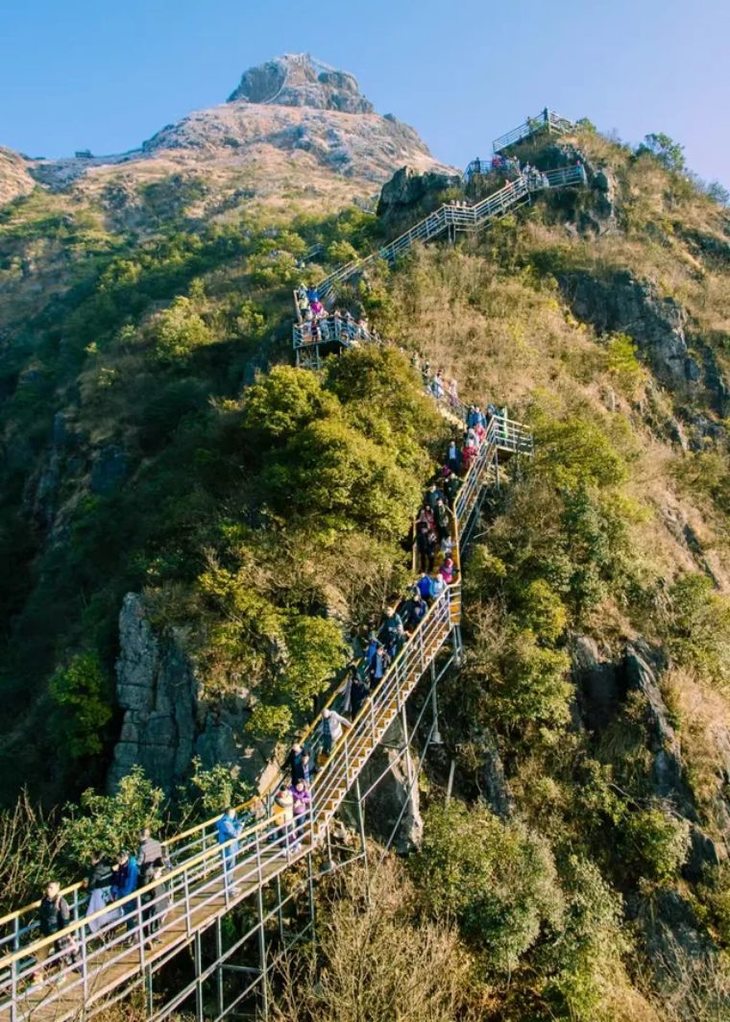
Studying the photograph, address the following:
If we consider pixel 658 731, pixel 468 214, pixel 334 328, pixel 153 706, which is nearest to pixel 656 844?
pixel 658 731

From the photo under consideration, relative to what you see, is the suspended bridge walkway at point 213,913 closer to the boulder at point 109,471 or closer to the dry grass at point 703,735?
the dry grass at point 703,735

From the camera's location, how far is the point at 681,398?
30.6 m

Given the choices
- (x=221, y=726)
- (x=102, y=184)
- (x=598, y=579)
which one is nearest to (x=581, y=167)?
(x=598, y=579)

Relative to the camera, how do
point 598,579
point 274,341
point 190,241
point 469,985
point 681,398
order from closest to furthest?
1. point 469,985
2. point 598,579
3. point 274,341
4. point 681,398
5. point 190,241

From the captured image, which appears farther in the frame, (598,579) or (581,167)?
(581,167)

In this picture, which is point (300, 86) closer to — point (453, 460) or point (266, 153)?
point (266, 153)

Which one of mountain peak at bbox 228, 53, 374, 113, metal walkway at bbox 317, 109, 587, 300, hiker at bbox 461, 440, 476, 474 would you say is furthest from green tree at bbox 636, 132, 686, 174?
mountain peak at bbox 228, 53, 374, 113

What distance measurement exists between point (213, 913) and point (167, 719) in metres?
5.18

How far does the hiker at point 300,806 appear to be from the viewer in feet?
39.0

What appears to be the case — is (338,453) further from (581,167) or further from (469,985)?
(581,167)

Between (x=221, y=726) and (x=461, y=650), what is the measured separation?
18.4ft

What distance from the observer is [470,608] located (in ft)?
55.5

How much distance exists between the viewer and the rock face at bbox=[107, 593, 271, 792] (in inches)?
552

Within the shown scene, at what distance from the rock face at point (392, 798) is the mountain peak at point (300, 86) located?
5619 inches
